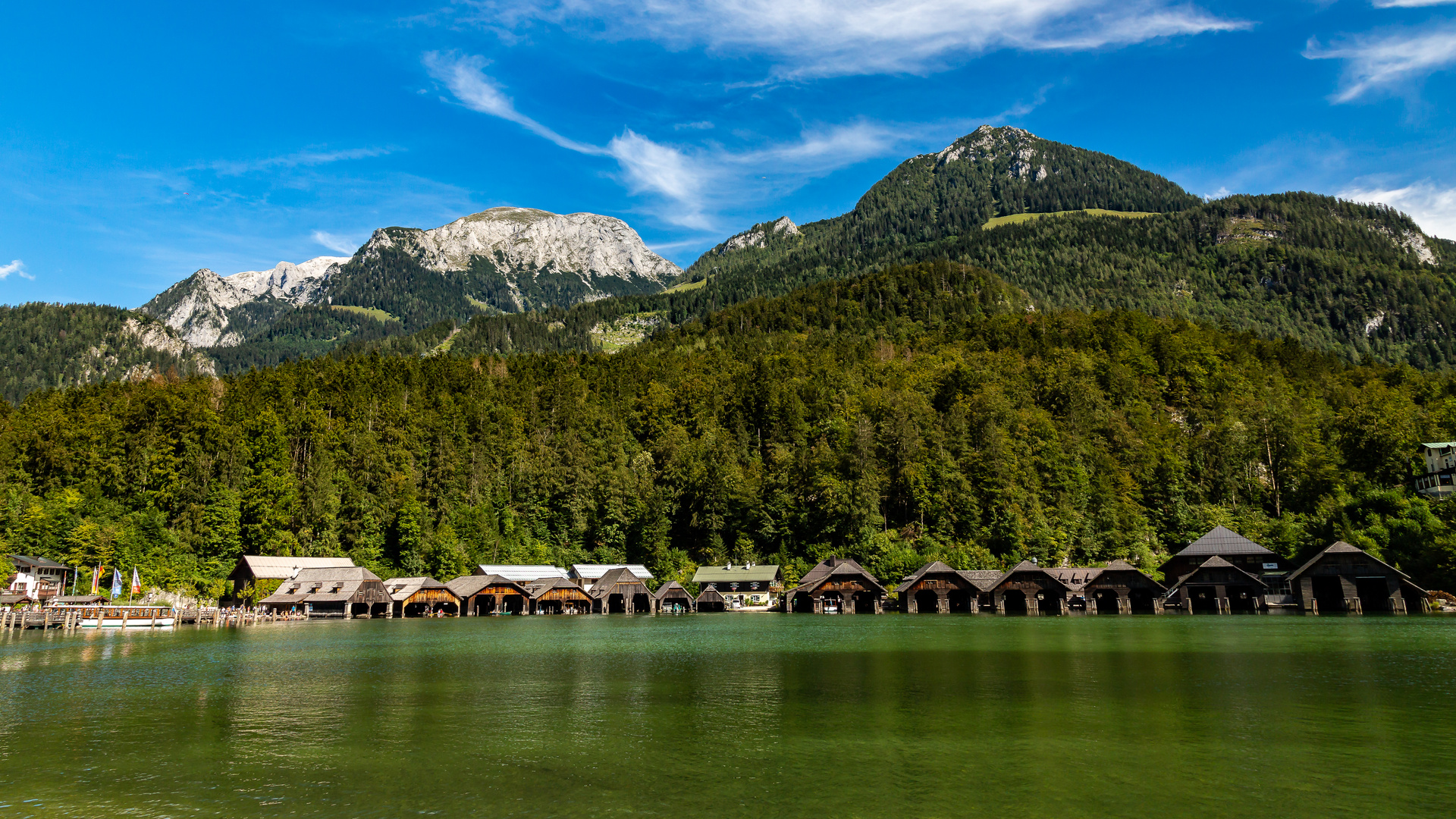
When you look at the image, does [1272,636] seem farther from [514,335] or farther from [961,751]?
[514,335]

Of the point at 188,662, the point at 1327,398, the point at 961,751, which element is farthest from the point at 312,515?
the point at 1327,398

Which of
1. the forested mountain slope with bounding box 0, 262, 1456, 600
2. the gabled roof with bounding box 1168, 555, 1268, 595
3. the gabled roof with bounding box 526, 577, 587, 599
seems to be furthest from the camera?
the gabled roof with bounding box 526, 577, 587, 599

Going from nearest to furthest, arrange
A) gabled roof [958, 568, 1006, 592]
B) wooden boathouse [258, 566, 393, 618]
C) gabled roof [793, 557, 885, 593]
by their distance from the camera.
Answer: gabled roof [958, 568, 1006, 592] → wooden boathouse [258, 566, 393, 618] → gabled roof [793, 557, 885, 593]

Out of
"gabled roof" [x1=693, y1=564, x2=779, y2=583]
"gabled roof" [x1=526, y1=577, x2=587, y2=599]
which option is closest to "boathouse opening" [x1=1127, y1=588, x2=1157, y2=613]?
"gabled roof" [x1=693, y1=564, x2=779, y2=583]

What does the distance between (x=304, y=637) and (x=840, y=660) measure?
39773mm

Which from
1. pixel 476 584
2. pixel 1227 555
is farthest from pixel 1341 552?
pixel 476 584

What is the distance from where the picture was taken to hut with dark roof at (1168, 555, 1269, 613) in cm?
6875

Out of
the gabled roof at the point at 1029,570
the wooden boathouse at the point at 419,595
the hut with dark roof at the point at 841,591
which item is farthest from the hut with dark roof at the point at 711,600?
the gabled roof at the point at 1029,570

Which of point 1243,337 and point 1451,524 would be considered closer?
point 1451,524

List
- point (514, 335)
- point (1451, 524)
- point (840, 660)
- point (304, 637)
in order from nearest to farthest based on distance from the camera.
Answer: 1. point (840, 660)
2. point (304, 637)
3. point (1451, 524)
4. point (514, 335)

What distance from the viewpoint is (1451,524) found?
60219mm

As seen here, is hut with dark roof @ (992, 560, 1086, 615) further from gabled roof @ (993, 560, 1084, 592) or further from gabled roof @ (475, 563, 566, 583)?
gabled roof @ (475, 563, 566, 583)

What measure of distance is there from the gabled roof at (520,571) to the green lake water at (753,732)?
50.3 metres

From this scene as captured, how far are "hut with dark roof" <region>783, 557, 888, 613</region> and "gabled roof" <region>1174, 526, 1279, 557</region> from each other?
29.8 metres
